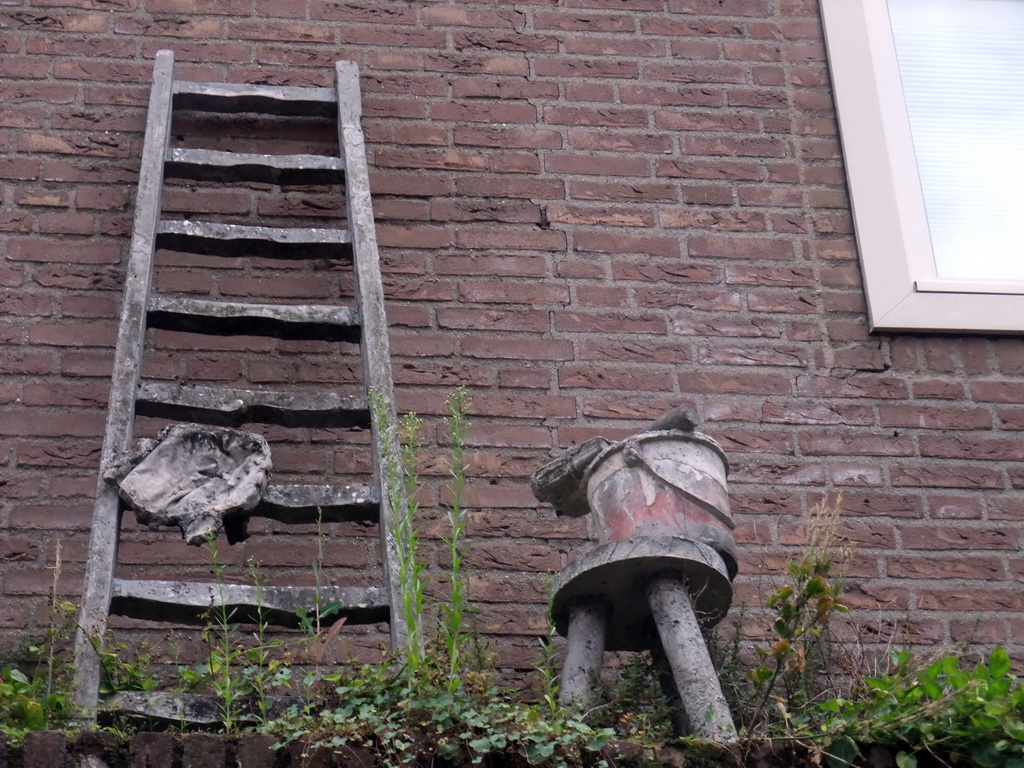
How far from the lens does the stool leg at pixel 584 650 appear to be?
108 inches

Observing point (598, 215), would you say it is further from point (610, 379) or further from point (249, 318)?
point (249, 318)

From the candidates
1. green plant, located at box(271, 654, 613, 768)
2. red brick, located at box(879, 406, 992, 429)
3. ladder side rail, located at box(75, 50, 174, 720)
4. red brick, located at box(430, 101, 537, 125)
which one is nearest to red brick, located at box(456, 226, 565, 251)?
red brick, located at box(430, 101, 537, 125)

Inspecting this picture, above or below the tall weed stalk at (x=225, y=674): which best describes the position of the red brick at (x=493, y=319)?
above

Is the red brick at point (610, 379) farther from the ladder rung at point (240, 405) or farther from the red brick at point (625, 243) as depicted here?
the ladder rung at point (240, 405)

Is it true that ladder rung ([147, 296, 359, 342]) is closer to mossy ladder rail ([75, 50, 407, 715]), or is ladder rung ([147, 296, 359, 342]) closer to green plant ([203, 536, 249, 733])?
mossy ladder rail ([75, 50, 407, 715])

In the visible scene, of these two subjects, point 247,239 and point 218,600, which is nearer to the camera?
point 218,600

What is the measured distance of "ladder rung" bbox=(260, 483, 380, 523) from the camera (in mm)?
2958

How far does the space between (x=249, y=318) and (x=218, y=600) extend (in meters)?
0.76

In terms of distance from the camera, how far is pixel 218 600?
2.78 m

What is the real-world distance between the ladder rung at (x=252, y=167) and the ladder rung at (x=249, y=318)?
0.50 meters

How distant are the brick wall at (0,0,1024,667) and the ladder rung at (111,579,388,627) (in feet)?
1.66

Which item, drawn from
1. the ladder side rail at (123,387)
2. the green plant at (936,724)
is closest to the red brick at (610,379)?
the ladder side rail at (123,387)

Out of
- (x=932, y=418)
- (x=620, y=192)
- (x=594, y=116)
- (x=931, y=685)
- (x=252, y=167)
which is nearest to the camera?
(x=931, y=685)

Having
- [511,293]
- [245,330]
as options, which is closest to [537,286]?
[511,293]
